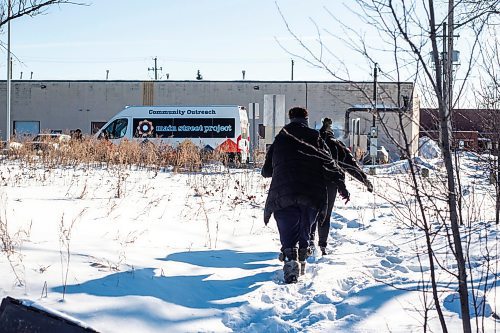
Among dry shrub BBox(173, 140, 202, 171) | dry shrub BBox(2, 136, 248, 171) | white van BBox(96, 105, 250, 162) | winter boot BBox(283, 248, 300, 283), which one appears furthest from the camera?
white van BBox(96, 105, 250, 162)

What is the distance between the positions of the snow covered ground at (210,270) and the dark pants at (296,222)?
15.4 inches

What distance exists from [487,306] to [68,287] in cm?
312

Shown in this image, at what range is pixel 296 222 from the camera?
21.3ft

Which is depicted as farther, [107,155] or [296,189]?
[107,155]

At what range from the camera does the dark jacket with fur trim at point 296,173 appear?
21.2 ft

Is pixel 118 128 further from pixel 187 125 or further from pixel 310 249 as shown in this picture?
pixel 310 249

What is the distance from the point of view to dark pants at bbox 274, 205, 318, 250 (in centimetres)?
646

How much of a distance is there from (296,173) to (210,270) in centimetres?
128

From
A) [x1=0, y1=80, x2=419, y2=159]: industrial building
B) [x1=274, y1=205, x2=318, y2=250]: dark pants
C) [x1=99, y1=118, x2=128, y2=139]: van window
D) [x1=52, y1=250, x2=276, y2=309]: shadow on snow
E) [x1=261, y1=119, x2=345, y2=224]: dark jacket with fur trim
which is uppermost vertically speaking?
[x1=0, y1=80, x2=419, y2=159]: industrial building

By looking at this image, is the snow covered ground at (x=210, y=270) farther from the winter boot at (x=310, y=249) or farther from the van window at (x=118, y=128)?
the van window at (x=118, y=128)

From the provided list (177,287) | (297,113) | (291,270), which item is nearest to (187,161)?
(297,113)

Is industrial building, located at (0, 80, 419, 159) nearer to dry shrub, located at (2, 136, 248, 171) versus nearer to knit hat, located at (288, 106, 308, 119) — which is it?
dry shrub, located at (2, 136, 248, 171)

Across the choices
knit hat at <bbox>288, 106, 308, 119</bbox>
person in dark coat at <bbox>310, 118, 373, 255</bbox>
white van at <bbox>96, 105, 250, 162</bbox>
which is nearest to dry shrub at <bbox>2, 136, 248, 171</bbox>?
person in dark coat at <bbox>310, 118, 373, 255</bbox>

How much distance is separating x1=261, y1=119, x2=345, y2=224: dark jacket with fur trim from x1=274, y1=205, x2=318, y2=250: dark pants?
67 mm
